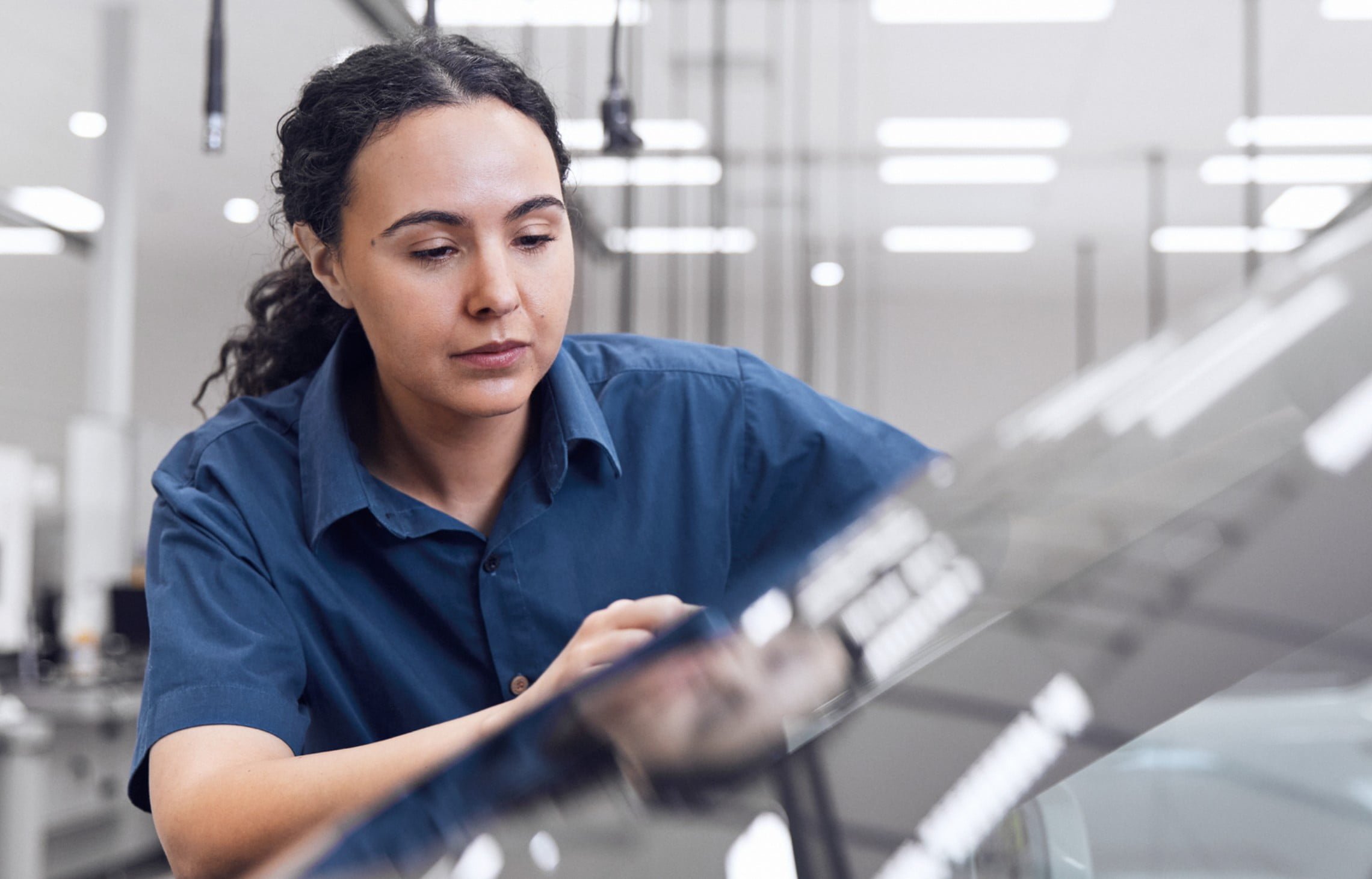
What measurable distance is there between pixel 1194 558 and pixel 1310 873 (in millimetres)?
94

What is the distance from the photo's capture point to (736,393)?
3.44 feet

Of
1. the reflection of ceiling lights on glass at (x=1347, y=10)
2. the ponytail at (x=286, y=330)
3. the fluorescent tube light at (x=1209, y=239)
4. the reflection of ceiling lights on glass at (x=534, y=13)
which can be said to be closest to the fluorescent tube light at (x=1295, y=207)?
the fluorescent tube light at (x=1209, y=239)

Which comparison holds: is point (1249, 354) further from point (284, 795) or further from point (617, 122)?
point (617, 122)

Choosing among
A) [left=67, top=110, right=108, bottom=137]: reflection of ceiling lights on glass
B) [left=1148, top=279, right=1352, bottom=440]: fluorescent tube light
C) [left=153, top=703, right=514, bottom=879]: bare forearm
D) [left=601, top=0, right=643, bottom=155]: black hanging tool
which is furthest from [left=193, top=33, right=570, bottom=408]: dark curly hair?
[left=67, top=110, right=108, bottom=137]: reflection of ceiling lights on glass

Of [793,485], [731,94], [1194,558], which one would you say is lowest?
[793,485]

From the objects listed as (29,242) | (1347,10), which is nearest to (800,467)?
(1347,10)

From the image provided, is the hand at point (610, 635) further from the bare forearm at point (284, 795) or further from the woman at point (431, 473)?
the woman at point (431, 473)

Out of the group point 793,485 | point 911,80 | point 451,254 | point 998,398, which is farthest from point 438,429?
point 998,398

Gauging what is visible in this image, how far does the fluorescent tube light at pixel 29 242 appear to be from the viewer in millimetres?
6918

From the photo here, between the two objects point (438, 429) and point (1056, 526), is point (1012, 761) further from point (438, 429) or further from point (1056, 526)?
point (438, 429)

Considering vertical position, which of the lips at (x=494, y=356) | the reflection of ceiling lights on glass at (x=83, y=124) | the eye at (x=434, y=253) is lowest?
the lips at (x=494, y=356)

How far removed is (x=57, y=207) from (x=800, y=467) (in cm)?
646

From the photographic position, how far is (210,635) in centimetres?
79

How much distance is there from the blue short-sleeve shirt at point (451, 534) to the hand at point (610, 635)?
320 millimetres
